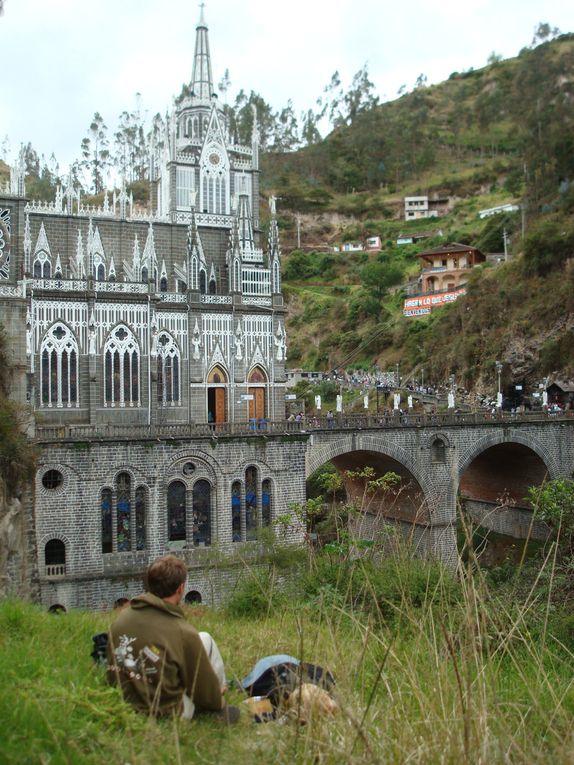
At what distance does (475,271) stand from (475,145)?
54638 mm

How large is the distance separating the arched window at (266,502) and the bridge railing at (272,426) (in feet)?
7.23

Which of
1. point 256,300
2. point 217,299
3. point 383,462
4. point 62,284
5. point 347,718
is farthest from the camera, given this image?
point 256,300

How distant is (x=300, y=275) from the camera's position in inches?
3703

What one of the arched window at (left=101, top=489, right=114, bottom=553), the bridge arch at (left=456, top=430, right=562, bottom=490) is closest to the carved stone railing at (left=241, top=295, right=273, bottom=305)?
the bridge arch at (left=456, top=430, right=562, bottom=490)

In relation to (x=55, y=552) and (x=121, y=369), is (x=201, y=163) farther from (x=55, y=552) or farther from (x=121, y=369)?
(x=55, y=552)

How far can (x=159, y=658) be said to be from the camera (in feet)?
21.9

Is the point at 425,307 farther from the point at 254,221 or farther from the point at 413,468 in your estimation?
the point at 413,468

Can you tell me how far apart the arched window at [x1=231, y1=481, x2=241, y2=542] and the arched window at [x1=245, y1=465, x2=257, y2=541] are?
34cm

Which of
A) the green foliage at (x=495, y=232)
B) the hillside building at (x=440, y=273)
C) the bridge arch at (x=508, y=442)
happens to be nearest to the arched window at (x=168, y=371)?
the bridge arch at (x=508, y=442)

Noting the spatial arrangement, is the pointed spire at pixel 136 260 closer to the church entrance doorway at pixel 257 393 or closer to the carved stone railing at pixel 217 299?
the carved stone railing at pixel 217 299

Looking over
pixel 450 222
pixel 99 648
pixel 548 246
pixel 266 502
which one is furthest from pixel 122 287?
pixel 450 222

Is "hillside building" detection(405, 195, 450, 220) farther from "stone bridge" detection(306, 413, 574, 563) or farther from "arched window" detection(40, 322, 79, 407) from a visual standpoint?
"arched window" detection(40, 322, 79, 407)

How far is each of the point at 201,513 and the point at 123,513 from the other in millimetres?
3325

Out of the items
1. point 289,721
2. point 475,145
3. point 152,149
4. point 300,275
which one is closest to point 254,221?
point 152,149
